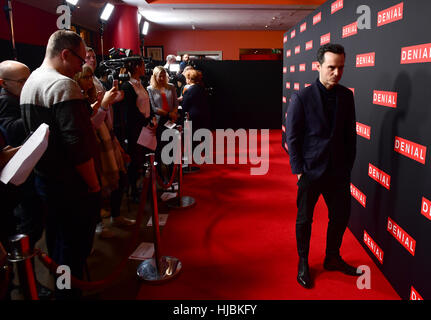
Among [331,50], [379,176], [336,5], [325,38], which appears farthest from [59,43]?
[325,38]

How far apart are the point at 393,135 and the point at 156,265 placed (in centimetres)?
194

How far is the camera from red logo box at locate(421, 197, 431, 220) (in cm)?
184

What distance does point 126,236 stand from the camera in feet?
10.4

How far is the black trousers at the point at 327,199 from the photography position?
7.65 feet

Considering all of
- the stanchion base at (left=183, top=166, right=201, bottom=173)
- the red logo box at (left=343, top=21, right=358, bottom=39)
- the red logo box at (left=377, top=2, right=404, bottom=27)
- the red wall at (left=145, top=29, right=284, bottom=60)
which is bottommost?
the stanchion base at (left=183, top=166, right=201, bottom=173)

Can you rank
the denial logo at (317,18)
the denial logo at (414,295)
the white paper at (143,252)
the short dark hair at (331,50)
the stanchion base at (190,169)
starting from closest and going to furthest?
the denial logo at (414,295), the short dark hair at (331,50), the white paper at (143,252), the denial logo at (317,18), the stanchion base at (190,169)

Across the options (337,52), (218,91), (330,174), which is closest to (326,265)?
(330,174)

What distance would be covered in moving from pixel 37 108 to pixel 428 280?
2.27 meters

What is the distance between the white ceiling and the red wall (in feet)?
4.01

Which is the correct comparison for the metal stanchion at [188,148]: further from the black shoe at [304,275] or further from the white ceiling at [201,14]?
the white ceiling at [201,14]

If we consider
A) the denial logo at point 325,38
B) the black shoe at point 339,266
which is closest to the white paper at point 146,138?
the black shoe at point 339,266

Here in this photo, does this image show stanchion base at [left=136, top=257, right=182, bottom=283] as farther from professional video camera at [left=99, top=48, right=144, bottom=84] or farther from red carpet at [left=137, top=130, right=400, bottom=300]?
professional video camera at [left=99, top=48, right=144, bottom=84]

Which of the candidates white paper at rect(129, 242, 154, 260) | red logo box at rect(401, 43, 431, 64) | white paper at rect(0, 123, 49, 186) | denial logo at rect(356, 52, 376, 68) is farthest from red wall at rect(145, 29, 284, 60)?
white paper at rect(0, 123, 49, 186)
